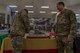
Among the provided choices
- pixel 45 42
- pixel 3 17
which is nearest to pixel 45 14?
pixel 3 17

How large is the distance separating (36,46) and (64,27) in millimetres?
825

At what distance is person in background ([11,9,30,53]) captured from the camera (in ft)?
11.7

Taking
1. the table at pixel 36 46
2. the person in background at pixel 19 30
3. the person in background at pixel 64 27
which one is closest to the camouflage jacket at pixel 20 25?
the person in background at pixel 19 30

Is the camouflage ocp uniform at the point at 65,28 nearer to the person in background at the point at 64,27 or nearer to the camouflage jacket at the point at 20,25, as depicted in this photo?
the person in background at the point at 64,27

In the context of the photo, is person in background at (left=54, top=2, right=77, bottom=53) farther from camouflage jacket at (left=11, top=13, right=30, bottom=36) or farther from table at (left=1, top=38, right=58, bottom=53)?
camouflage jacket at (left=11, top=13, right=30, bottom=36)

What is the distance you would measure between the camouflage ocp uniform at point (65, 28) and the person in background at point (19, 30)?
69 cm

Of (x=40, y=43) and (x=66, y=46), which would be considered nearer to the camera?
(x=66, y=46)

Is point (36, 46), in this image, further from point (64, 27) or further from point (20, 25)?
point (64, 27)

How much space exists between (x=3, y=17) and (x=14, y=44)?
42.1ft

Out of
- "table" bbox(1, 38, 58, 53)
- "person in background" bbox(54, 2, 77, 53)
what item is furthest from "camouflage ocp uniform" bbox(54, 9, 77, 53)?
"table" bbox(1, 38, 58, 53)

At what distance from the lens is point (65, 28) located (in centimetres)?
346

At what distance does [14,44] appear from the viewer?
3572mm

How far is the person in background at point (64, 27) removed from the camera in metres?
3.37

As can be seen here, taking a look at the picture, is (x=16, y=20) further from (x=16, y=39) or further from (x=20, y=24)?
(x=16, y=39)
